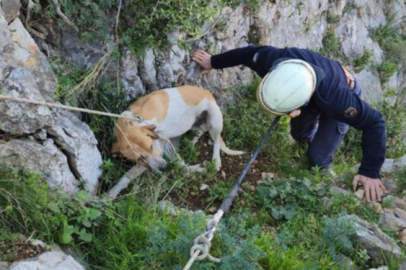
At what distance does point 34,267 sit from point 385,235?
236 centimetres

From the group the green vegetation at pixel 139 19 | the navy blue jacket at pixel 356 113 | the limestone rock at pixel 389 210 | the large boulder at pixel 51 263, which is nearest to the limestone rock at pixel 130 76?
the green vegetation at pixel 139 19

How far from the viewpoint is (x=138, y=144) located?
447 cm

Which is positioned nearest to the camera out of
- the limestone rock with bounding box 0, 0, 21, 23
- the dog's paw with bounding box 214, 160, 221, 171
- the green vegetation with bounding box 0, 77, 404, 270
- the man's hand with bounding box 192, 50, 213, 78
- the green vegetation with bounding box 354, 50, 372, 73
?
the green vegetation with bounding box 0, 77, 404, 270

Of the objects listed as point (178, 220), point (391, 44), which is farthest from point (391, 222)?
point (391, 44)

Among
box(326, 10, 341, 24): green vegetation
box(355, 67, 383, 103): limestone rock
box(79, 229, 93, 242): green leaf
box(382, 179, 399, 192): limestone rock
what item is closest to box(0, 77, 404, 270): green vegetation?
box(79, 229, 93, 242): green leaf

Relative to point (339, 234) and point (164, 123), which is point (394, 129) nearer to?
point (164, 123)

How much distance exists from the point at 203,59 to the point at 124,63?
34.9 inches

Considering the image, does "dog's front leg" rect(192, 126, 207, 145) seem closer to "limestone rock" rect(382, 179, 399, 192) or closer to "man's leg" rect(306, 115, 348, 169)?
"man's leg" rect(306, 115, 348, 169)

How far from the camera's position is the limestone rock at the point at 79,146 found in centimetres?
389

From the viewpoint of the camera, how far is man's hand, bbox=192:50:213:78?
5258mm

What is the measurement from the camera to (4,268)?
112 inches

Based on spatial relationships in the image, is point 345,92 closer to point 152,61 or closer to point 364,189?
point 364,189

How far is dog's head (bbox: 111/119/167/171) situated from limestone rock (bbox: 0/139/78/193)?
66 cm

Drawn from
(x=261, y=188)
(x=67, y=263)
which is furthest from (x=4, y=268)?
(x=261, y=188)
